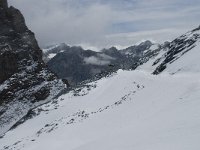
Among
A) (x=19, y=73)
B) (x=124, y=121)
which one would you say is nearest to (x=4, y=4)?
(x=19, y=73)

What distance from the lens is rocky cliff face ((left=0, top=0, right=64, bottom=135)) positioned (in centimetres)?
7806

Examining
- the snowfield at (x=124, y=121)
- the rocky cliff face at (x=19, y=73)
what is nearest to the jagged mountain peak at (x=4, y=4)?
the rocky cliff face at (x=19, y=73)

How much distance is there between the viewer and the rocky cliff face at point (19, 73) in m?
78.1

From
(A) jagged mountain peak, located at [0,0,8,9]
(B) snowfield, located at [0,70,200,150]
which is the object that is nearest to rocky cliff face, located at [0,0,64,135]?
(A) jagged mountain peak, located at [0,0,8,9]

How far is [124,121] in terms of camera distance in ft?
90.0

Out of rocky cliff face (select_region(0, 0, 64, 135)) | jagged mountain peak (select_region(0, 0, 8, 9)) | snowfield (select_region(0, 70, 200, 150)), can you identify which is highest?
jagged mountain peak (select_region(0, 0, 8, 9))

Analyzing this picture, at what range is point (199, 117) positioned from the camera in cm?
1702

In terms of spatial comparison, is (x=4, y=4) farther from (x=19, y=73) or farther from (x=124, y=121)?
(x=124, y=121)

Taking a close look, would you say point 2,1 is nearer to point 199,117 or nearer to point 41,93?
point 41,93

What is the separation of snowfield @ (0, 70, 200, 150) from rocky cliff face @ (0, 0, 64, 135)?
75.5 feet

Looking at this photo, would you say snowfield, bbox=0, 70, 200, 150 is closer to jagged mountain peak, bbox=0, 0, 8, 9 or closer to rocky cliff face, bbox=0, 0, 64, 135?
rocky cliff face, bbox=0, 0, 64, 135

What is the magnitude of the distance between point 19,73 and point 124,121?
63399 mm

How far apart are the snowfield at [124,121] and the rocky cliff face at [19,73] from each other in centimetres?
2301

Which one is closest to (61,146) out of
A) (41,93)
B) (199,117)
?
(199,117)
